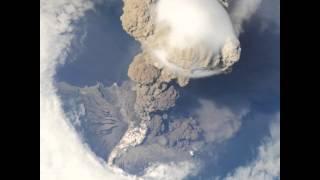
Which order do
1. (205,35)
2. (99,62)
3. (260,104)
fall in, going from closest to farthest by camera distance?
1. (205,35)
2. (99,62)
3. (260,104)

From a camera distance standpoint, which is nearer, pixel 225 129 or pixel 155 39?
pixel 155 39

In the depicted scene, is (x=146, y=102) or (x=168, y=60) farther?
(x=146, y=102)

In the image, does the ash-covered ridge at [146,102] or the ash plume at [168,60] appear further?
the ash-covered ridge at [146,102]

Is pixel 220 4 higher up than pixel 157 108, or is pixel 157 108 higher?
pixel 220 4

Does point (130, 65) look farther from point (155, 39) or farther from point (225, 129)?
point (225, 129)

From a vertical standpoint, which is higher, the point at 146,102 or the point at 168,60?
the point at 168,60

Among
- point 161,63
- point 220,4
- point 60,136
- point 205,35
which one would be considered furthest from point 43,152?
point 220,4

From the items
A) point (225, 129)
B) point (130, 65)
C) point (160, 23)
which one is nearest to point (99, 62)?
point (130, 65)

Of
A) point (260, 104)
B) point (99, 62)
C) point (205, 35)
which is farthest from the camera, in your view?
point (260, 104)

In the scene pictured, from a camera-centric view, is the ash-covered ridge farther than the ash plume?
Yes

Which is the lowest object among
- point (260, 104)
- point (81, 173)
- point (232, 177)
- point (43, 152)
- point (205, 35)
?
point (232, 177)
